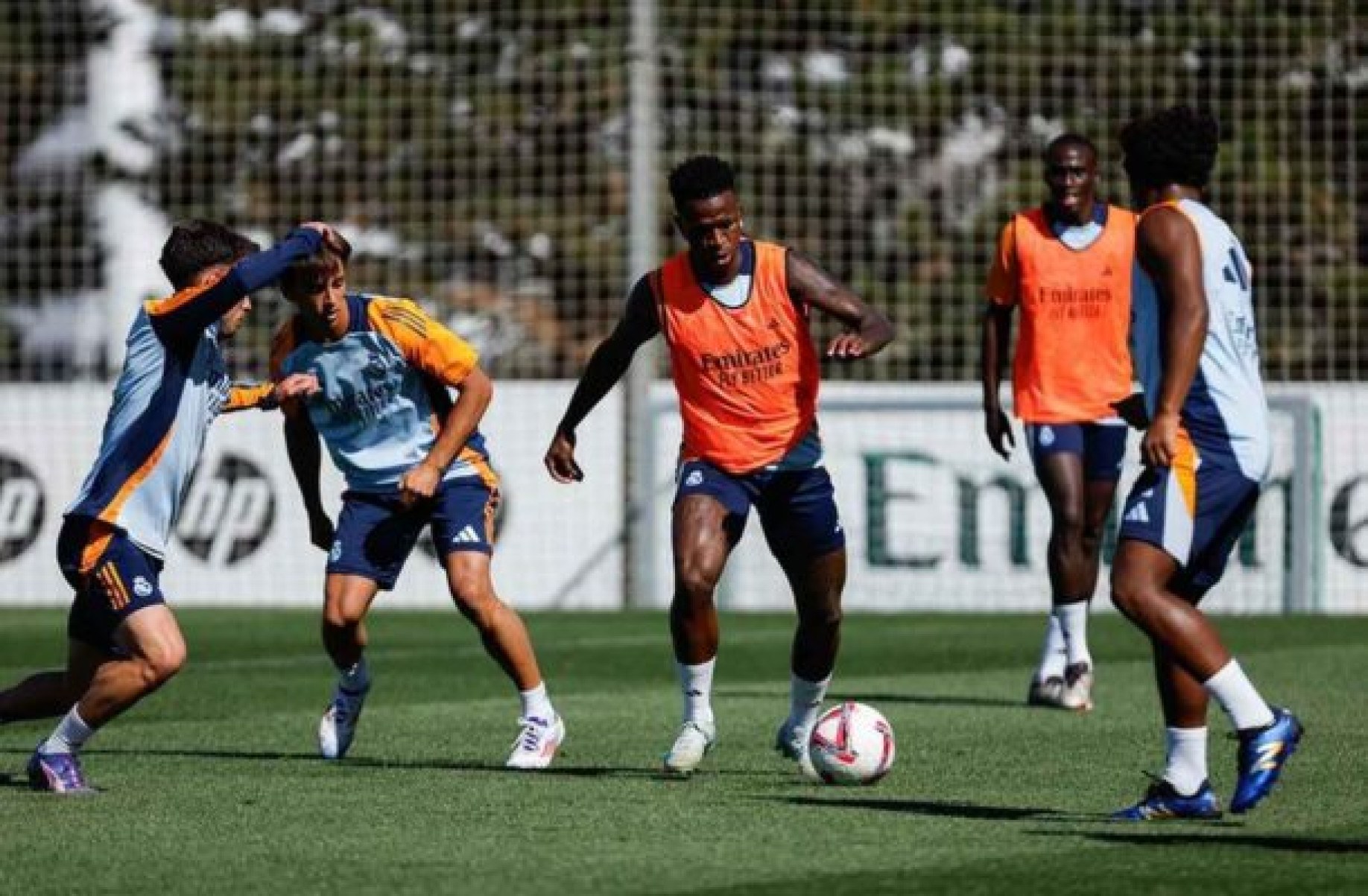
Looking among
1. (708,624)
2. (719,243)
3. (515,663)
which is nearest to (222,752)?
(515,663)

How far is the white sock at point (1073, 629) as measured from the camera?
515 inches

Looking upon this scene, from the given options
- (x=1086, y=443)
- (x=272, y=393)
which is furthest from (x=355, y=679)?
(x=1086, y=443)

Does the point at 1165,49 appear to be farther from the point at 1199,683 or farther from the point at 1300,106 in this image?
the point at 1199,683

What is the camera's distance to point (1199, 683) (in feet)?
27.9

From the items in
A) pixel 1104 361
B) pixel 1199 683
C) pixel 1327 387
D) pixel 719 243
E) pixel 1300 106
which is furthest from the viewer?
pixel 1300 106

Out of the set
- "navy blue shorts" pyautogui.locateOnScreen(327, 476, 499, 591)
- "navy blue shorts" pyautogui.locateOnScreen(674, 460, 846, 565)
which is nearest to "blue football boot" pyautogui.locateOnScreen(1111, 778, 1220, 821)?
"navy blue shorts" pyautogui.locateOnScreen(674, 460, 846, 565)

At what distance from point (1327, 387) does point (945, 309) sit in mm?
5691

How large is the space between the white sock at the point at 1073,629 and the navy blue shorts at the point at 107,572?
15.9 feet

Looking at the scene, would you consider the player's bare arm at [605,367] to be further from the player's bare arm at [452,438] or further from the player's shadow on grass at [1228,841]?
the player's shadow on grass at [1228,841]

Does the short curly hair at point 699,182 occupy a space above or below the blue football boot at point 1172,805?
above

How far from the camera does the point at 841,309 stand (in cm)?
1009

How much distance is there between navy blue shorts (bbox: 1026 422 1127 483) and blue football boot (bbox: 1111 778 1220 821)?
185 inches

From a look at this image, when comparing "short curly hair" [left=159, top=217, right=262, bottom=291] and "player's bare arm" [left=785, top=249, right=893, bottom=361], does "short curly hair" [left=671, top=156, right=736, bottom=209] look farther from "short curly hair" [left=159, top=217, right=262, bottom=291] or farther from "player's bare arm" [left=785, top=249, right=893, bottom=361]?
"short curly hair" [left=159, top=217, right=262, bottom=291]

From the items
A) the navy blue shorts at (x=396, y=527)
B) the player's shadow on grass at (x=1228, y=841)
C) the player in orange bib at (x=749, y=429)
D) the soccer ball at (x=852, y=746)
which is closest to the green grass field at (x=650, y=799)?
the player's shadow on grass at (x=1228, y=841)
